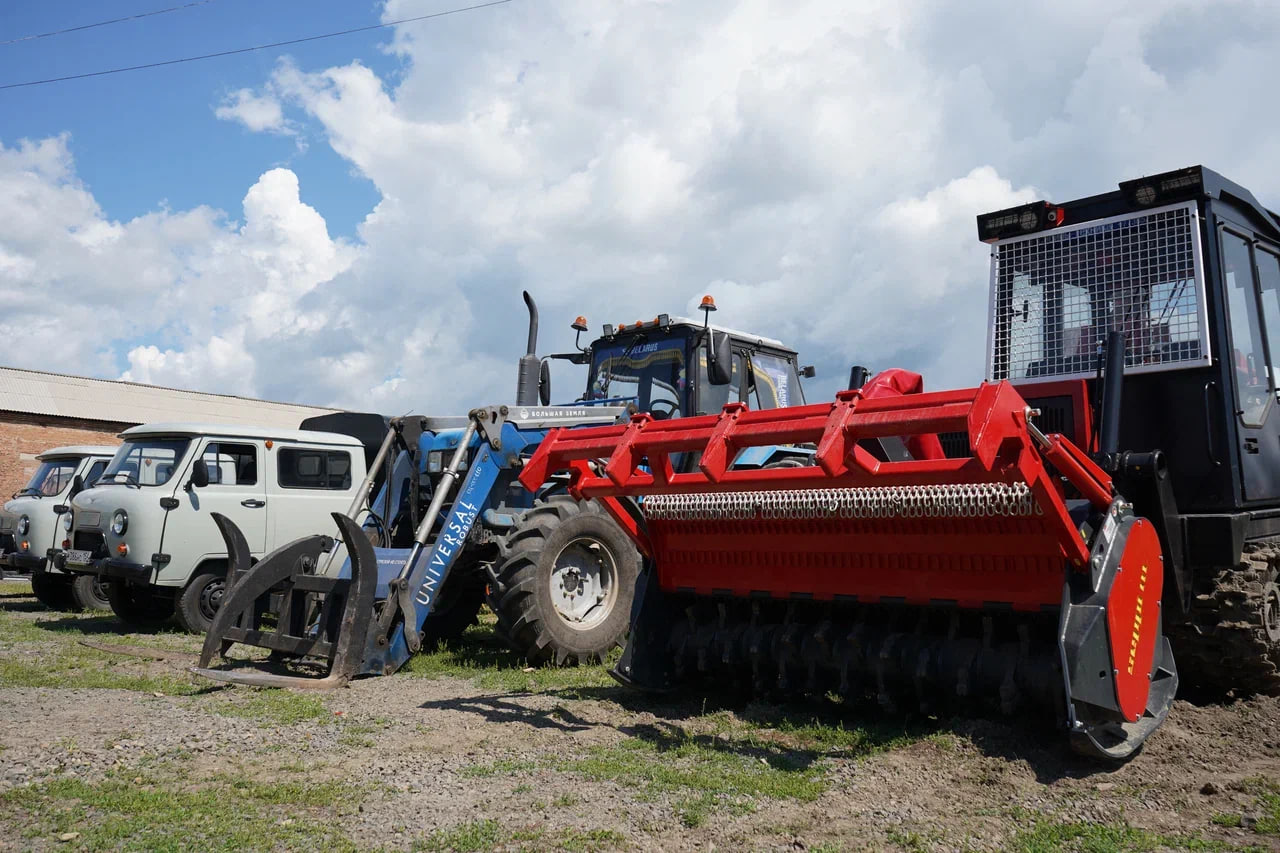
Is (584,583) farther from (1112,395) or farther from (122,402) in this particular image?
(122,402)

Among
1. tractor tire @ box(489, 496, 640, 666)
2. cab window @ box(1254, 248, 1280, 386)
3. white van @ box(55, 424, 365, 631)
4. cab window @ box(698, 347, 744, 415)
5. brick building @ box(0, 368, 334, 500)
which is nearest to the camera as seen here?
cab window @ box(1254, 248, 1280, 386)

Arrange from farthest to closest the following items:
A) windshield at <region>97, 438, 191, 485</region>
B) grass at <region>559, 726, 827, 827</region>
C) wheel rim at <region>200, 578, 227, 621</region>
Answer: windshield at <region>97, 438, 191, 485</region> < wheel rim at <region>200, 578, 227, 621</region> < grass at <region>559, 726, 827, 827</region>

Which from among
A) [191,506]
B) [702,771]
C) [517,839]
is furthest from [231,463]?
[517,839]

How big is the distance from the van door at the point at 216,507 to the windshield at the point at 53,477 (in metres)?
3.99

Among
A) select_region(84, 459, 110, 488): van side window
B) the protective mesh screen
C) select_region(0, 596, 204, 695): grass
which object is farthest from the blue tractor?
select_region(84, 459, 110, 488): van side window

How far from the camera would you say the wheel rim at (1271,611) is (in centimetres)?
504

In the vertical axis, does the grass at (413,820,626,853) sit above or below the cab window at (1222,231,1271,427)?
below

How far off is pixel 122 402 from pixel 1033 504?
31.2m

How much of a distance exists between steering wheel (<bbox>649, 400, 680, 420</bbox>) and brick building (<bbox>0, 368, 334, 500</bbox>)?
934 inches

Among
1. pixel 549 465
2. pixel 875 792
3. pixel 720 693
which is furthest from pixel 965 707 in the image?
pixel 549 465

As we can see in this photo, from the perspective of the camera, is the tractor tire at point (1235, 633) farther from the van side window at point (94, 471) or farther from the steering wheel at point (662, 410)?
the van side window at point (94, 471)

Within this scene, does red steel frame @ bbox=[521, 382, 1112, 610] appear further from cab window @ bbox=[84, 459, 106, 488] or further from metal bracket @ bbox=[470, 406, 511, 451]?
cab window @ bbox=[84, 459, 106, 488]

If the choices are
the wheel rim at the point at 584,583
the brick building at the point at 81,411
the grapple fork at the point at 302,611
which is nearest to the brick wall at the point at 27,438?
the brick building at the point at 81,411

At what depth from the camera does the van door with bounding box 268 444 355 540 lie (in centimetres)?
1042
